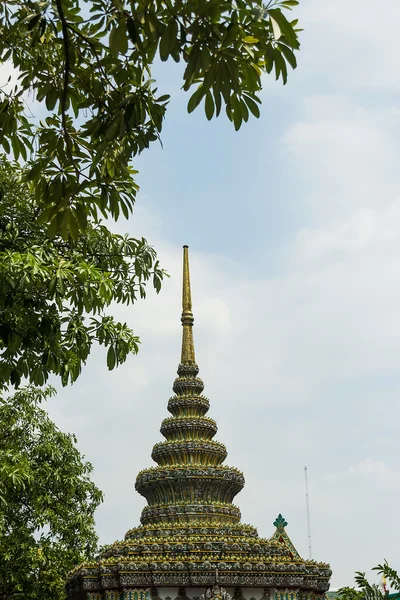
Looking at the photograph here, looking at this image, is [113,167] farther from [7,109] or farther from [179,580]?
[179,580]

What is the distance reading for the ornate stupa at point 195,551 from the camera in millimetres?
24266

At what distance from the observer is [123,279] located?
12797mm

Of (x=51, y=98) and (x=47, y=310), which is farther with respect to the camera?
(x=47, y=310)

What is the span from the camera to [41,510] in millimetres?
27250

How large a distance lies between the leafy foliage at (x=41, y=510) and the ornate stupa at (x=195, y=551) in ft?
5.44

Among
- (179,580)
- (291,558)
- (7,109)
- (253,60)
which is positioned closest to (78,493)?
(179,580)

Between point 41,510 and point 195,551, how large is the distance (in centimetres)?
584

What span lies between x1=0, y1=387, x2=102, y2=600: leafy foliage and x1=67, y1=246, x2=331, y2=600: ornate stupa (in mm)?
1657

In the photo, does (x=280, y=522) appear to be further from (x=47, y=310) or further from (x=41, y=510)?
(x=47, y=310)

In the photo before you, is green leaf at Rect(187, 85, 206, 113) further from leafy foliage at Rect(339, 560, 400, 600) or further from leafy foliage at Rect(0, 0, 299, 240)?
leafy foliage at Rect(339, 560, 400, 600)

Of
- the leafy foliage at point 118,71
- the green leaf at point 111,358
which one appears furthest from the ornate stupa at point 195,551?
the leafy foliage at point 118,71

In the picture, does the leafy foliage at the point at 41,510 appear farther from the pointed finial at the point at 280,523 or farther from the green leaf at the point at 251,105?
the green leaf at the point at 251,105

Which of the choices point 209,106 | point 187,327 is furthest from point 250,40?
point 187,327

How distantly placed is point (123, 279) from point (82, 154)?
438cm
